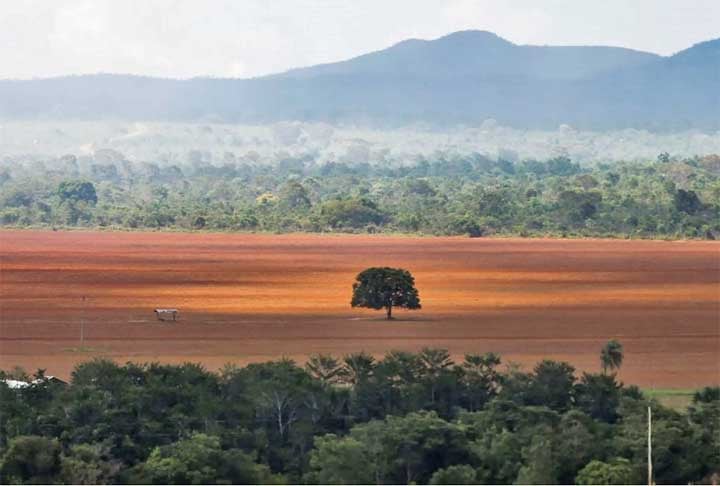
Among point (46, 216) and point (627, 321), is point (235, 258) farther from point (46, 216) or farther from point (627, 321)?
point (46, 216)

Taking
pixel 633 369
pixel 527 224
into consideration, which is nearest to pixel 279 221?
pixel 527 224

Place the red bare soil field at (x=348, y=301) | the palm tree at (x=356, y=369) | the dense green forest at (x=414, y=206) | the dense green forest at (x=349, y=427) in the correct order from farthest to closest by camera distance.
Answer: the dense green forest at (x=414, y=206) < the red bare soil field at (x=348, y=301) < the palm tree at (x=356, y=369) < the dense green forest at (x=349, y=427)

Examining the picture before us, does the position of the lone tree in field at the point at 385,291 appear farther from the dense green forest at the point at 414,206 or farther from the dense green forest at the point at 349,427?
the dense green forest at the point at 414,206

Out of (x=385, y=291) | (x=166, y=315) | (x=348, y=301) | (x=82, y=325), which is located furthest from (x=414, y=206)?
(x=82, y=325)

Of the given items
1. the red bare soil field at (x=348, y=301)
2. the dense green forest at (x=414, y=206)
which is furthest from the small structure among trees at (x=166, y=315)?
the dense green forest at (x=414, y=206)

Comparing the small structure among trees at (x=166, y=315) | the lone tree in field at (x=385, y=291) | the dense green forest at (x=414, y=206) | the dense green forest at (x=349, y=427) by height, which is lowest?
the dense green forest at (x=349, y=427)

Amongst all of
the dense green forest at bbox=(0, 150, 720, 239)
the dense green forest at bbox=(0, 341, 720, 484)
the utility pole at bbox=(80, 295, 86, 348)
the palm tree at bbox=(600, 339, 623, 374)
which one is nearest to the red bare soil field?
the utility pole at bbox=(80, 295, 86, 348)

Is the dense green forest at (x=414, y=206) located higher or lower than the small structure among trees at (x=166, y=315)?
higher

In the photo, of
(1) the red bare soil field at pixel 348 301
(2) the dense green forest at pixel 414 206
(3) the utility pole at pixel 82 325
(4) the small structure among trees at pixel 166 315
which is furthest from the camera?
(2) the dense green forest at pixel 414 206
